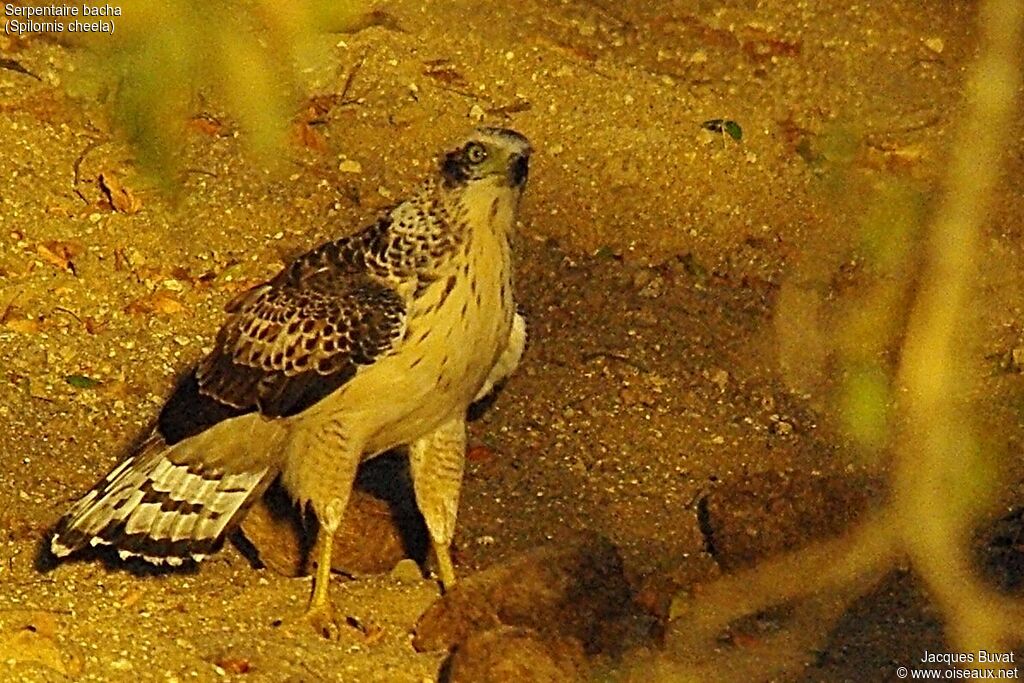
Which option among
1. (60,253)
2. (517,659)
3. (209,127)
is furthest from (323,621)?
(209,127)

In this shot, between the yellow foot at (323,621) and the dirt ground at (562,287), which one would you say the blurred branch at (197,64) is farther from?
the yellow foot at (323,621)

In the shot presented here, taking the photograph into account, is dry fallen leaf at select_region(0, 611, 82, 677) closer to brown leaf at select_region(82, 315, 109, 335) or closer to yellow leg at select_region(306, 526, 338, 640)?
yellow leg at select_region(306, 526, 338, 640)

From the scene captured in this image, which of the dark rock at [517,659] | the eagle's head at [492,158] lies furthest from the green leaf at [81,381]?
the dark rock at [517,659]

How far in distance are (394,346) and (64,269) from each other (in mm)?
2986

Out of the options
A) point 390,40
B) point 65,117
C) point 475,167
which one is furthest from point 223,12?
point 390,40

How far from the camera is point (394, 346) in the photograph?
6598 mm

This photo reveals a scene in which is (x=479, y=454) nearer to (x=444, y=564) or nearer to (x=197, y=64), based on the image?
(x=444, y=564)

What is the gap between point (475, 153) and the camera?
259 inches

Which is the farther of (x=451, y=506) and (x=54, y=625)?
(x=451, y=506)

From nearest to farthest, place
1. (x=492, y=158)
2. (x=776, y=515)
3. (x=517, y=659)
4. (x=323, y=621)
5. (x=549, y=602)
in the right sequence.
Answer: (x=517, y=659)
(x=492, y=158)
(x=549, y=602)
(x=323, y=621)
(x=776, y=515)

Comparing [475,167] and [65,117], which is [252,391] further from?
[65,117]

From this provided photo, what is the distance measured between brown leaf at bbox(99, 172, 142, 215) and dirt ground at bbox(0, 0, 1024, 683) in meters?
0.05

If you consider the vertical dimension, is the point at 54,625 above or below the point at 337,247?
below

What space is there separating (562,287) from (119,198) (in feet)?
6.80
